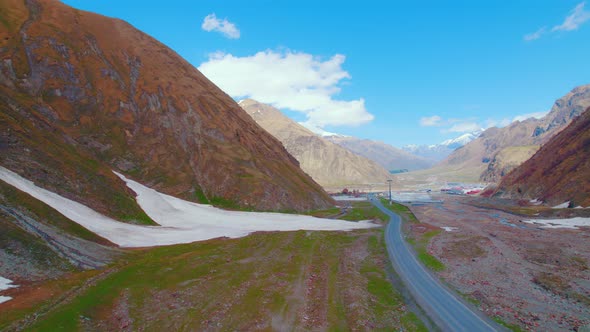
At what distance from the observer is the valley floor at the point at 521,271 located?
29.2 m

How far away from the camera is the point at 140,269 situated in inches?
1467

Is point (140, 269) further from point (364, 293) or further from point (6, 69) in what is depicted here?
point (6, 69)

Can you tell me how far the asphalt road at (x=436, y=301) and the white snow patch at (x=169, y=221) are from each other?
98.9 ft

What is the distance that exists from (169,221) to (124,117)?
4387 cm

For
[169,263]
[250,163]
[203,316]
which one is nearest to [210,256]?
[169,263]

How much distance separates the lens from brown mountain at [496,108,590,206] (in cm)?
10638

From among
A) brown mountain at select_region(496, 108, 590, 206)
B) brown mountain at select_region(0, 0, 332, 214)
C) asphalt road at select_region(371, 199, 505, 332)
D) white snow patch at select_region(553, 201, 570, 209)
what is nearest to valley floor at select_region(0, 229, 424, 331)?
asphalt road at select_region(371, 199, 505, 332)

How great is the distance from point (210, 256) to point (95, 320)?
2208 cm

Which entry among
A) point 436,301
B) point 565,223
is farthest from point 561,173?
point 436,301

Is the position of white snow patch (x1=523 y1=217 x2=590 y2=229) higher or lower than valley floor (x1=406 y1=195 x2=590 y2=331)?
higher

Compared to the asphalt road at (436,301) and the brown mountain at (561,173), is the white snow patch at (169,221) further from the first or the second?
the brown mountain at (561,173)

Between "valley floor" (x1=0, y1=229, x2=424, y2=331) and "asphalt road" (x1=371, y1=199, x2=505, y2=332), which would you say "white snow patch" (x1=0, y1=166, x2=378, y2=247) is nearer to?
"valley floor" (x1=0, y1=229, x2=424, y2=331)

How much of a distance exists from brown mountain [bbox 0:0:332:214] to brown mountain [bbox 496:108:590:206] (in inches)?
2951

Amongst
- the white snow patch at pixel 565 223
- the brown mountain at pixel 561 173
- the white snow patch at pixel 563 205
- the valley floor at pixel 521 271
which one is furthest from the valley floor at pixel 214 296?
the brown mountain at pixel 561 173
